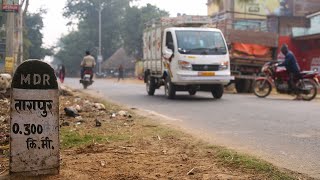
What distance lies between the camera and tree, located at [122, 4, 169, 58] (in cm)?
6331

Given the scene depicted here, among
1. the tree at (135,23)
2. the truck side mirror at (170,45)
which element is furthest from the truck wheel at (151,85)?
the tree at (135,23)

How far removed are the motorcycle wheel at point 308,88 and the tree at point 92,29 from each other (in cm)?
5868

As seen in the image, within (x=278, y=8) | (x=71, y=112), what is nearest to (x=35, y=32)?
(x=278, y=8)

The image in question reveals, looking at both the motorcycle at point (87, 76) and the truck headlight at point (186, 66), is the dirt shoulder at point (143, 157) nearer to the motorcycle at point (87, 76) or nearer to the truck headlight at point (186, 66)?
the truck headlight at point (186, 66)

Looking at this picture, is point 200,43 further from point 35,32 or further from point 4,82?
point 35,32

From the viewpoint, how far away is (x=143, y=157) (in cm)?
496

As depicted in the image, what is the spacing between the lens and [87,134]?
20.9 feet

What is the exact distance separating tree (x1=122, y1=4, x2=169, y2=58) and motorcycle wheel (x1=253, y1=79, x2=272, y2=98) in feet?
158

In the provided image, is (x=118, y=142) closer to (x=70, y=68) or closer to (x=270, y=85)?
(x=270, y=85)

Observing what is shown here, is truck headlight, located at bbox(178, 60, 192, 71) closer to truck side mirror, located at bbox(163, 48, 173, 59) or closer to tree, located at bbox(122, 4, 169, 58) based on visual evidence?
truck side mirror, located at bbox(163, 48, 173, 59)

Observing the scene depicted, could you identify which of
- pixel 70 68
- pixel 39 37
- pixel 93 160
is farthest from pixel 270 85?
pixel 70 68

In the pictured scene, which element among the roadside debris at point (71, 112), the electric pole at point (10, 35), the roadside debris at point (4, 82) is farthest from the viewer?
the electric pole at point (10, 35)

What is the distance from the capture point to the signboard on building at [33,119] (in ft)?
12.7

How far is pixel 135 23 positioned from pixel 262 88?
50098mm
